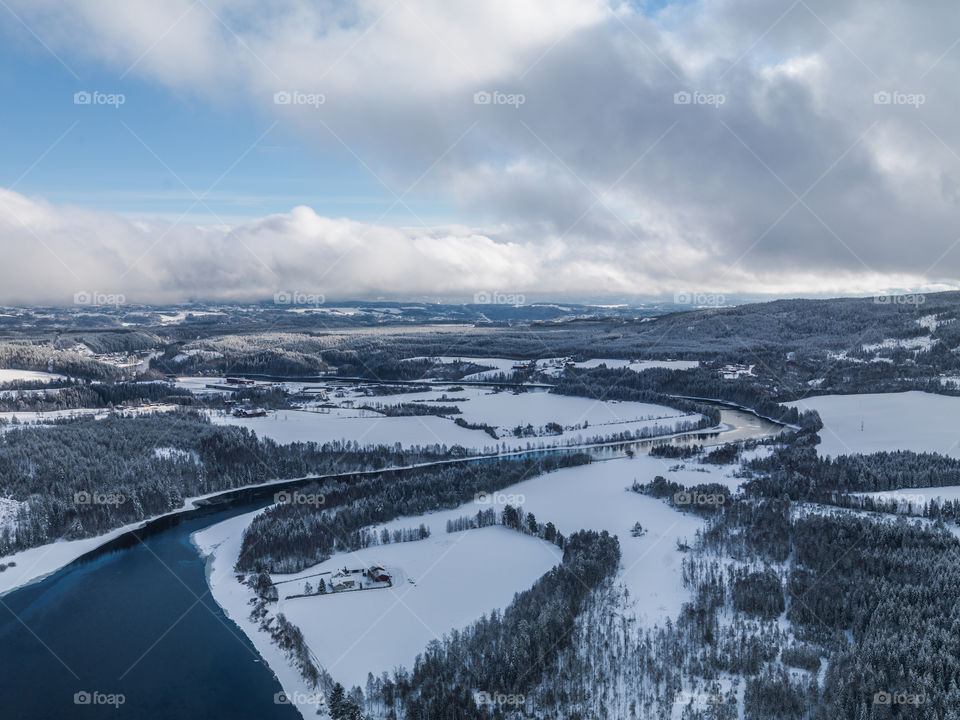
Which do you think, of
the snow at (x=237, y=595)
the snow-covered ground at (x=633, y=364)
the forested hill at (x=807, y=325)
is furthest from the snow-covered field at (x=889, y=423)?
the snow at (x=237, y=595)

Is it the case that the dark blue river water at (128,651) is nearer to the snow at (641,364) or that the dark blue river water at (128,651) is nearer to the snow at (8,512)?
the snow at (8,512)

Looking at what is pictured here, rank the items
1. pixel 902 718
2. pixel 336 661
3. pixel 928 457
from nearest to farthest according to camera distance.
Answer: pixel 902 718, pixel 336 661, pixel 928 457

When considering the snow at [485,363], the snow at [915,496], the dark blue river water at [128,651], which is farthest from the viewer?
the snow at [485,363]

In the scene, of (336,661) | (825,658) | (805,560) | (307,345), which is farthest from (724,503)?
(307,345)

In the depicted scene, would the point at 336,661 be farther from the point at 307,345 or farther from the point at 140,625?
the point at 307,345

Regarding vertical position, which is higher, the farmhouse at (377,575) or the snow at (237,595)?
the farmhouse at (377,575)

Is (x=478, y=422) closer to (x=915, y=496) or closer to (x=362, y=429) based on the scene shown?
(x=362, y=429)

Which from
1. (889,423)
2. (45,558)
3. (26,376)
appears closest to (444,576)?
(45,558)
